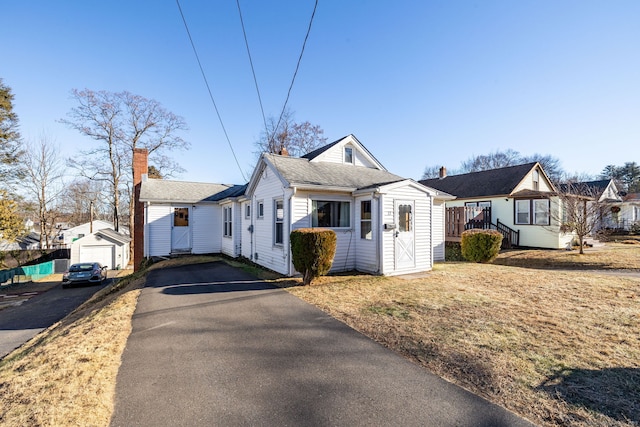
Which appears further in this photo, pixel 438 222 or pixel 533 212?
pixel 533 212

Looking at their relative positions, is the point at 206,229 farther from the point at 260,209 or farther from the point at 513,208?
the point at 513,208

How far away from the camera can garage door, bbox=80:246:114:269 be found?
26594 mm

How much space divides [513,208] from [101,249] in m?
34.8

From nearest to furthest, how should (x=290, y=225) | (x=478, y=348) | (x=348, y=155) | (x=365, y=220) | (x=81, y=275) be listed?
1. (x=478, y=348)
2. (x=290, y=225)
3. (x=365, y=220)
4. (x=348, y=155)
5. (x=81, y=275)

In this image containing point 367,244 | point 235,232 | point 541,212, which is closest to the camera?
point 367,244

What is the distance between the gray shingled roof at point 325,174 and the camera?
1033 centimetres

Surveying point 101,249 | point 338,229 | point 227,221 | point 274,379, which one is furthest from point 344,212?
point 101,249

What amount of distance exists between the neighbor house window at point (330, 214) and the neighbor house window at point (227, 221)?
765cm

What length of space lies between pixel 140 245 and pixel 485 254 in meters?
18.7

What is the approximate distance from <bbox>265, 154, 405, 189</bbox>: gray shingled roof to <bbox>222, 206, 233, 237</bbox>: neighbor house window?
618 centimetres

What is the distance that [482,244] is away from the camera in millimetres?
13609

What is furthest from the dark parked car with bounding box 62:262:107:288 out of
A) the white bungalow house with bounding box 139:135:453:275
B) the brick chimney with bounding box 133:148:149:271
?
the white bungalow house with bounding box 139:135:453:275

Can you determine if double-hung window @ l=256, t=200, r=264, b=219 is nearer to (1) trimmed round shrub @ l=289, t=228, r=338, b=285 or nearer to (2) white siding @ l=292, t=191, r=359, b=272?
(2) white siding @ l=292, t=191, r=359, b=272

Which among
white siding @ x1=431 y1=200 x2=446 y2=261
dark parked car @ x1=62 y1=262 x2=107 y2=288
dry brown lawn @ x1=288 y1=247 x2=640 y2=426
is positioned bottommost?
dark parked car @ x1=62 y1=262 x2=107 y2=288
